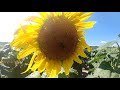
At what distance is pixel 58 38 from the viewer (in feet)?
2.60

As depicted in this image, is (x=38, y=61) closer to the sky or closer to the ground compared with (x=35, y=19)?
closer to the ground

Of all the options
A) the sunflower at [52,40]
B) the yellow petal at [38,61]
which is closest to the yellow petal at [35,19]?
the sunflower at [52,40]

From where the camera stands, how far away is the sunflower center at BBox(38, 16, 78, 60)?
31.4 inches

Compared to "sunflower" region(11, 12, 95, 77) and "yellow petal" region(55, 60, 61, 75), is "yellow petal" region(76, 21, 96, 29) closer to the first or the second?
"sunflower" region(11, 12, 95, 77)

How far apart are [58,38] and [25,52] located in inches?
4.6

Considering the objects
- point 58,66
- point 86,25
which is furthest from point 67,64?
point 86,25

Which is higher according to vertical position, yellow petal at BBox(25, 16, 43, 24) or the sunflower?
yellow petal at BBox(25, 16, 43, 24)

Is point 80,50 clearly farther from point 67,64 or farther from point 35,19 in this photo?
point 35,19

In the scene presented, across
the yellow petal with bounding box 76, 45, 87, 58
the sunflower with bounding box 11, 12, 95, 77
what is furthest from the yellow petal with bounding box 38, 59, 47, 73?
the yellow petal with bounding box 76, 45, 87, 58

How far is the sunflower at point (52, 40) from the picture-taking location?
80 centimetres

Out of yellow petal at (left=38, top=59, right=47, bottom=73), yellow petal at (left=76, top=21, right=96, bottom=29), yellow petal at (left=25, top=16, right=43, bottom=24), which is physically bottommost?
yellow petal at (left=38, top=59, right=47, bottom=73)

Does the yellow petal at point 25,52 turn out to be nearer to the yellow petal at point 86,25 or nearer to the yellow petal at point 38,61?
the yellow petal at point 38,61
